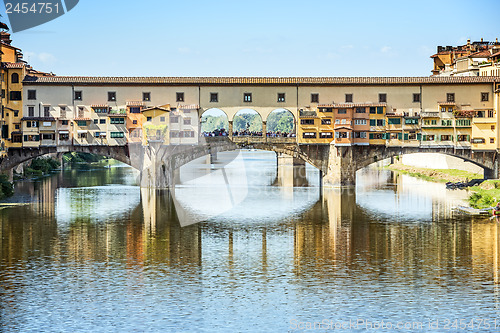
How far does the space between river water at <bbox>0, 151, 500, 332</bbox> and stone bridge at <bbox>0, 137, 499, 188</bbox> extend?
4568 millimetres

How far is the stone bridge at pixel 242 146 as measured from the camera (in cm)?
6675

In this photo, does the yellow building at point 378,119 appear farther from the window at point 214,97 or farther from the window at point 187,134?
the window at point 187,134

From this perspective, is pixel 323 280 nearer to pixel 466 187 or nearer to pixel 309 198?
pixel 309 198

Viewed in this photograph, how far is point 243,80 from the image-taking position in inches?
2655

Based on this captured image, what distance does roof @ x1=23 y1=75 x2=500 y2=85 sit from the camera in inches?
2618

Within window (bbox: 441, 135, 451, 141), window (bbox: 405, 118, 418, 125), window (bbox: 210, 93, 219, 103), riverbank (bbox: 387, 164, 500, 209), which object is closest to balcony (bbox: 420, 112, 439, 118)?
window (bbox: 405, 118, 418, 125)

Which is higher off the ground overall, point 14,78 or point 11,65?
point 11,65

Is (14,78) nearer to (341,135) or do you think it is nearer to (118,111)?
(118,111)

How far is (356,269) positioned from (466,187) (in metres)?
37.0

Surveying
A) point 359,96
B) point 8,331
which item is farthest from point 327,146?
point 8,331

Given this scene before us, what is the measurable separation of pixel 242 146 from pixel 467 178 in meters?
22.4

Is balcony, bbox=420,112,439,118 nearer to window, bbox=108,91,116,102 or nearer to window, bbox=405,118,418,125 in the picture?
window, bbox=405,118,418,125

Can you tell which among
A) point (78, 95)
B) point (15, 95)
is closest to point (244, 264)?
point (78, 95)

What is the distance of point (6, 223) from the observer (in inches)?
1866
